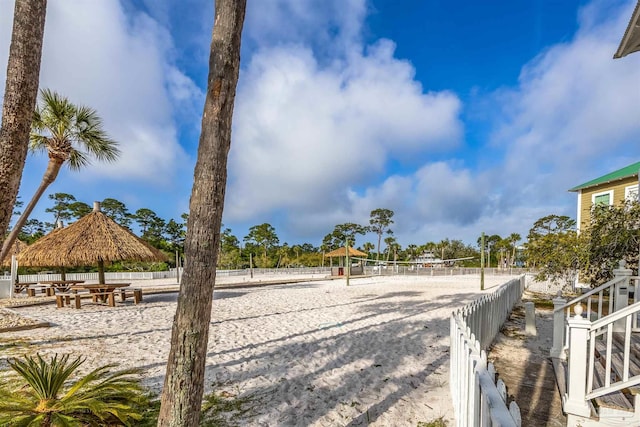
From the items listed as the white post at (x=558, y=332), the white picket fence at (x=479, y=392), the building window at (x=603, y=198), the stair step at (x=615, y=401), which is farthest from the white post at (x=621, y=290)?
the building window at (x=603, y=198)

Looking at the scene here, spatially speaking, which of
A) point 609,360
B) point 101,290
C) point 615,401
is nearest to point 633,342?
point 615,401

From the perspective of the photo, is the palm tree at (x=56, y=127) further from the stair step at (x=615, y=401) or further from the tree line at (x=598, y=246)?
the tree line at (x=598, y=246)

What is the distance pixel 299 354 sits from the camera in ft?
18.2

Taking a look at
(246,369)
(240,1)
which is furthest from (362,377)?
(240,1)

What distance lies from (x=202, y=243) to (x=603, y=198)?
757 inches

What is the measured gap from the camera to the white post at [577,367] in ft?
10.3

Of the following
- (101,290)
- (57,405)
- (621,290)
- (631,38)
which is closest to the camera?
(57,405)

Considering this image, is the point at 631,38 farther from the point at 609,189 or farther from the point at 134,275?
the point at 134,275

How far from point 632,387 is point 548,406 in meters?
0.82

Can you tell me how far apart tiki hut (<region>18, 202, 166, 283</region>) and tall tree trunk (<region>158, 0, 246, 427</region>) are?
11.0 m

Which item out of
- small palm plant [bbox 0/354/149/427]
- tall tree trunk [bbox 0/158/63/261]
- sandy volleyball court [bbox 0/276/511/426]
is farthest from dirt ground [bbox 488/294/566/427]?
tall tree trunk [bbox 0/158/63/261]

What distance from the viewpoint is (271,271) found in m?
35.3

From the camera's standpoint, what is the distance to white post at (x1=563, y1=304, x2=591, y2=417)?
3154mm

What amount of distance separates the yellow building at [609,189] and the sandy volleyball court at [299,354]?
10.8 meters
